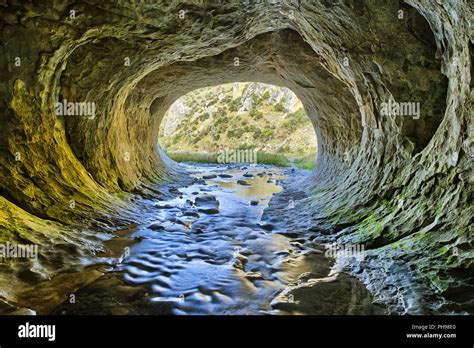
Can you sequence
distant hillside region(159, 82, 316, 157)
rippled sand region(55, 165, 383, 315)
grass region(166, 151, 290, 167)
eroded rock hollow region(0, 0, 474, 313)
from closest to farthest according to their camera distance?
rippled sand region(55, 165, 383, 315), eroded rock hollow region(0, 0, 474, 313), grass region(166, 151, 290, 167), distant hillside region(159, 82, 316, 157)

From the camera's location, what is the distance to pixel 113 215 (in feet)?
28.4

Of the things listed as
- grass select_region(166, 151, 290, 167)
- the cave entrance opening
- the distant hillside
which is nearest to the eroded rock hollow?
grass select_region(166, 151, 290, 167)

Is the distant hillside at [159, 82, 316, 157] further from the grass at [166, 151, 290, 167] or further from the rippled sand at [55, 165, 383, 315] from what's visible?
the rippled sand at [55, 165, 383, 315]

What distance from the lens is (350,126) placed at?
11672 mm

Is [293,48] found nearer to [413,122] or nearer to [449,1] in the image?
[413,122]

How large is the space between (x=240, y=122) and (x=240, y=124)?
513 millimetres

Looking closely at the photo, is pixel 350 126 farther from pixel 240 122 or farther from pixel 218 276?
pixel 240 122

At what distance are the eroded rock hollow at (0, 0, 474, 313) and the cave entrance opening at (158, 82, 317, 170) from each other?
25.0m

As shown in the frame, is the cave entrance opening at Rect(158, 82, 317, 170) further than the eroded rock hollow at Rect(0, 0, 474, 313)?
Yes

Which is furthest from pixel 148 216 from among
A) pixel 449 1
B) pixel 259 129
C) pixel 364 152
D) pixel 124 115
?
pixel 259 129

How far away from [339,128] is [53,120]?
871 cm

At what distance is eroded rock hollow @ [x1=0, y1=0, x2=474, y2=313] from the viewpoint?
510cm

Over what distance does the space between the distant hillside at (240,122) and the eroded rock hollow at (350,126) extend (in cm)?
2829

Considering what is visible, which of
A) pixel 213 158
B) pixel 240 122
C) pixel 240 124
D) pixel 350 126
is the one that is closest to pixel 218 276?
pixel 350 126
